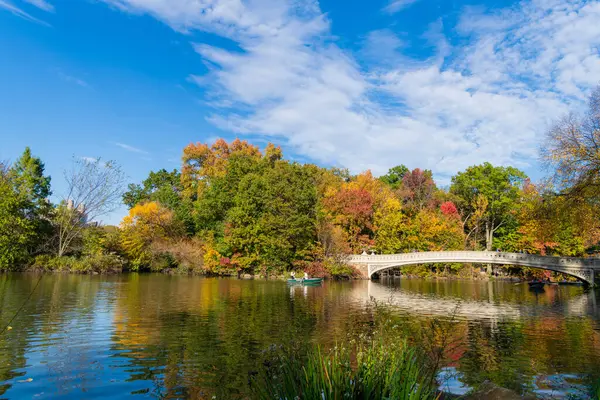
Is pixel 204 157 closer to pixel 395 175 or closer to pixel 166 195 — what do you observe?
pixel 166 195

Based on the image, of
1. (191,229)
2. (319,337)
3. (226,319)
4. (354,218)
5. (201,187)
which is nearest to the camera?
(319,337)

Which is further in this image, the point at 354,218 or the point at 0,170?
the point at 354,218

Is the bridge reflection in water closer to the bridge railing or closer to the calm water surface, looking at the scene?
the calm water surface

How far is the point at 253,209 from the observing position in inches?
1870

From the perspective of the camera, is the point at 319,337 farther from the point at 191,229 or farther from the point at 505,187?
the point at 505,187

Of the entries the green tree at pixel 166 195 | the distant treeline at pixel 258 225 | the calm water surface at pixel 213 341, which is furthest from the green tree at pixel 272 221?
the calm water surface at pixel 213 341

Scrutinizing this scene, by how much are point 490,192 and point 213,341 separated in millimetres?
55301

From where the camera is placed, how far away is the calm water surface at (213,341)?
8.77 m

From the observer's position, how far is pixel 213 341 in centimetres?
1277

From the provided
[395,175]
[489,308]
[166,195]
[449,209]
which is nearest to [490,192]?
[449,209]

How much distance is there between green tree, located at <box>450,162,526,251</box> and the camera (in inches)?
2281

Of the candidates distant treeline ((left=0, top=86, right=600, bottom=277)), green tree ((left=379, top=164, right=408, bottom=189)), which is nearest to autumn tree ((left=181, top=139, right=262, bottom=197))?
distant treeline ((left=0, top=86, right=600, bottom=277))

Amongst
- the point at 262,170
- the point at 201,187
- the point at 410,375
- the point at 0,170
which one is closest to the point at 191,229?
the point at 201,187

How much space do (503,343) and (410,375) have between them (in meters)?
12.2
